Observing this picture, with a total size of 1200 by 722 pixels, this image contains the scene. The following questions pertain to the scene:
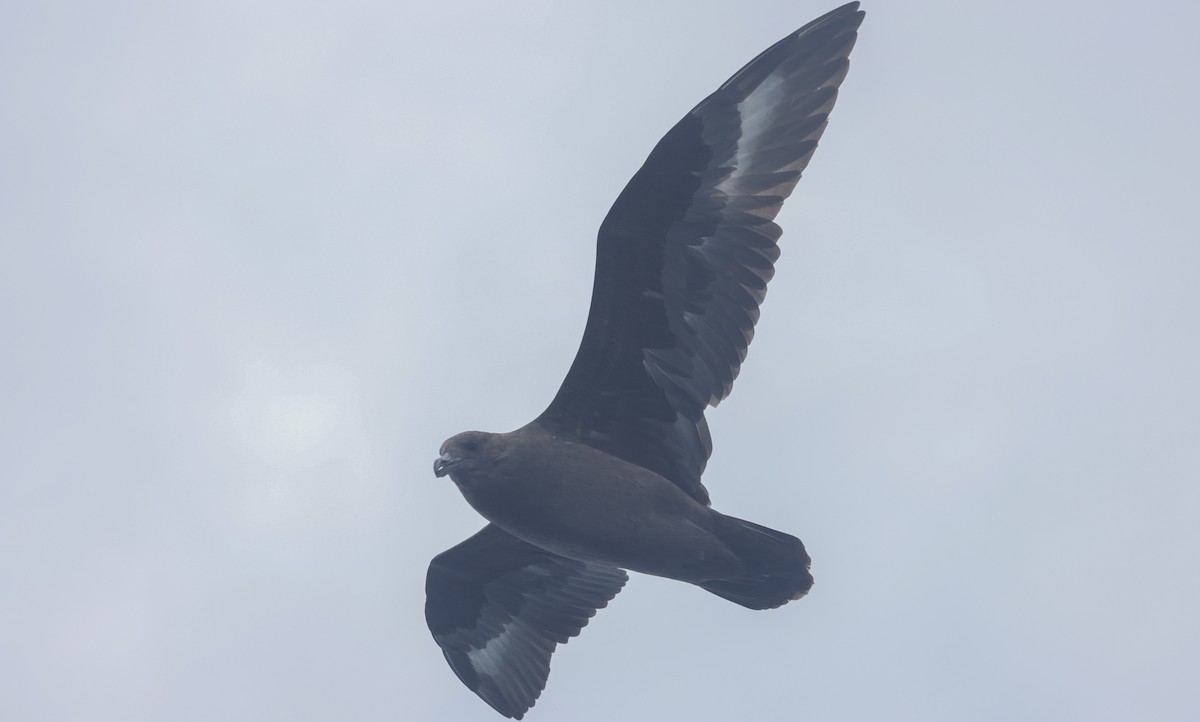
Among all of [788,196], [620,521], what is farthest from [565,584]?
[788,196]

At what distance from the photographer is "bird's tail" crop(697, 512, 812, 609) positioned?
29.6ft

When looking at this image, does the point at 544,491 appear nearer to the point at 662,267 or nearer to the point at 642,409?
the point at 642,409

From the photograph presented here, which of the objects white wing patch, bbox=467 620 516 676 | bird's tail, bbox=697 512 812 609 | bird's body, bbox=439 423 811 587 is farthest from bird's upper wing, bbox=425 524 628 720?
bird's tail, bbox=697 512 812 609

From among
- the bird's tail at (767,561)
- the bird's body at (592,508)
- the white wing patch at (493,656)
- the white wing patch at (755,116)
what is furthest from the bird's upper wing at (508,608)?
the white wing patch at (755,116)

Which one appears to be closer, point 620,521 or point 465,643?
point 620,521

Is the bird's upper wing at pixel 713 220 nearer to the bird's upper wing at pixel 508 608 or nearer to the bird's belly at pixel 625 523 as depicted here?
the bird's belly at pixel 625 523

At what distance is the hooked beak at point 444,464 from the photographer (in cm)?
900

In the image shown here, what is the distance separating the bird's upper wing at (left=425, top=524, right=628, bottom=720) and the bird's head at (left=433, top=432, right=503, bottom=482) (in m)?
1.43

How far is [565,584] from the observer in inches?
414

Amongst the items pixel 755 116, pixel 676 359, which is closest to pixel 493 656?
pixel 676 359

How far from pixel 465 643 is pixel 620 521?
2268 mm

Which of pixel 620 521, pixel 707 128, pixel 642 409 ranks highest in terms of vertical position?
pixel 707 128

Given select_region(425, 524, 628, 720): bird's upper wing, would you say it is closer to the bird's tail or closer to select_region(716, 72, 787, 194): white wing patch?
the bird's tail

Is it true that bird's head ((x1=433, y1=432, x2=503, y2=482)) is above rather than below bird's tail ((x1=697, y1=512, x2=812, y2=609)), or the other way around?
above
